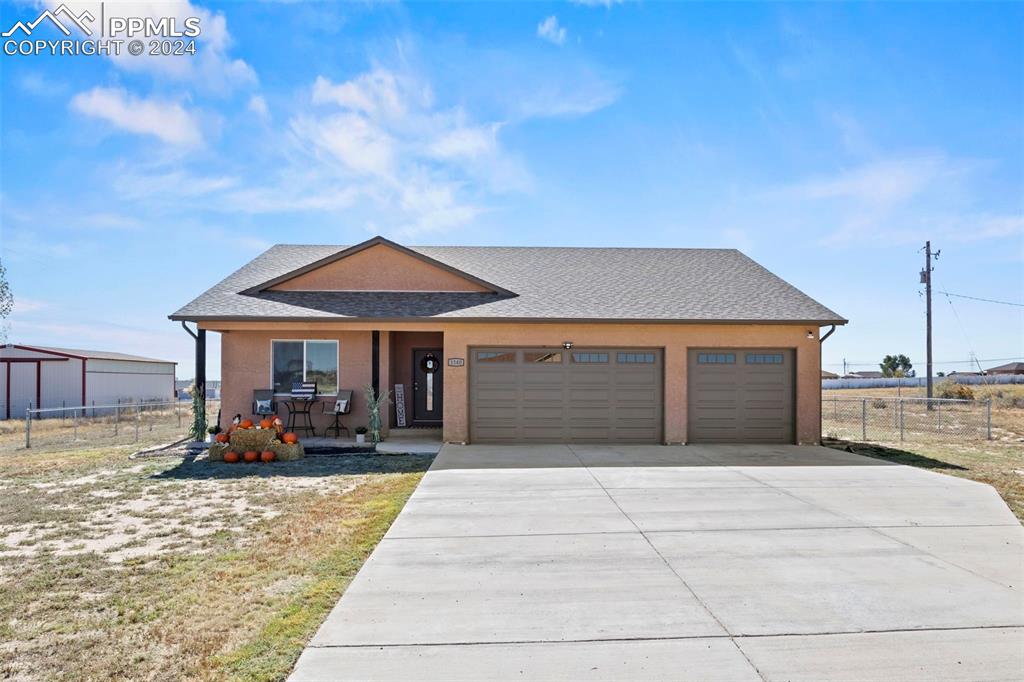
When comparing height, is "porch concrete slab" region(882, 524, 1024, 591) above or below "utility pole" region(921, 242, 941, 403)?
below

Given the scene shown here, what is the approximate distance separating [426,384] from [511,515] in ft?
27.9

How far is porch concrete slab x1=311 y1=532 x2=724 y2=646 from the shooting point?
3584 mm

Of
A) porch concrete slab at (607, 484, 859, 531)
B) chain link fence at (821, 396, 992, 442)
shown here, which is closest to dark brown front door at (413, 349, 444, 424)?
porch concrete slab at (607, 484, 859, 531)

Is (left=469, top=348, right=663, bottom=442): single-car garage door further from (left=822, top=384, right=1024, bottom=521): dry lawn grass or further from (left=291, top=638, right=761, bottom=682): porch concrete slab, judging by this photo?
(left=291, top=638, right=761, bottom=682): porch concrete slab

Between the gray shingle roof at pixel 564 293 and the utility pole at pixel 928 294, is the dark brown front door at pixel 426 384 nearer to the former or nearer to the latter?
the gray shingle roof at pixel 564 293

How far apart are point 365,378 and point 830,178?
12555mm

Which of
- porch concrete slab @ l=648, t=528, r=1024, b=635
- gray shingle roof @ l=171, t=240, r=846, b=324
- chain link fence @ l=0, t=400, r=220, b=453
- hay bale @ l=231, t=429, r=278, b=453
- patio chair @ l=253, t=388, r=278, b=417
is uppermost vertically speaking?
gray shingle roof @ l=171, t=240, r=846, b=324

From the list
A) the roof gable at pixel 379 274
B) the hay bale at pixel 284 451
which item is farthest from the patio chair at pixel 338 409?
the roof gable at pixel 379 274

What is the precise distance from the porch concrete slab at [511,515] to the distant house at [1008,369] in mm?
66820

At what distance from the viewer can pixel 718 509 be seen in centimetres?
673

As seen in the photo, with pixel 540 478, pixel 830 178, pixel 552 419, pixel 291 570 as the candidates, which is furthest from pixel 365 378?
pixel 830 178

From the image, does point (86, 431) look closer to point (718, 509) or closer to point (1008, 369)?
point (718, 509)

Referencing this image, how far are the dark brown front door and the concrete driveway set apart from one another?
6.80 m

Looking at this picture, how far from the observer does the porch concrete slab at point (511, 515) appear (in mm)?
5855
